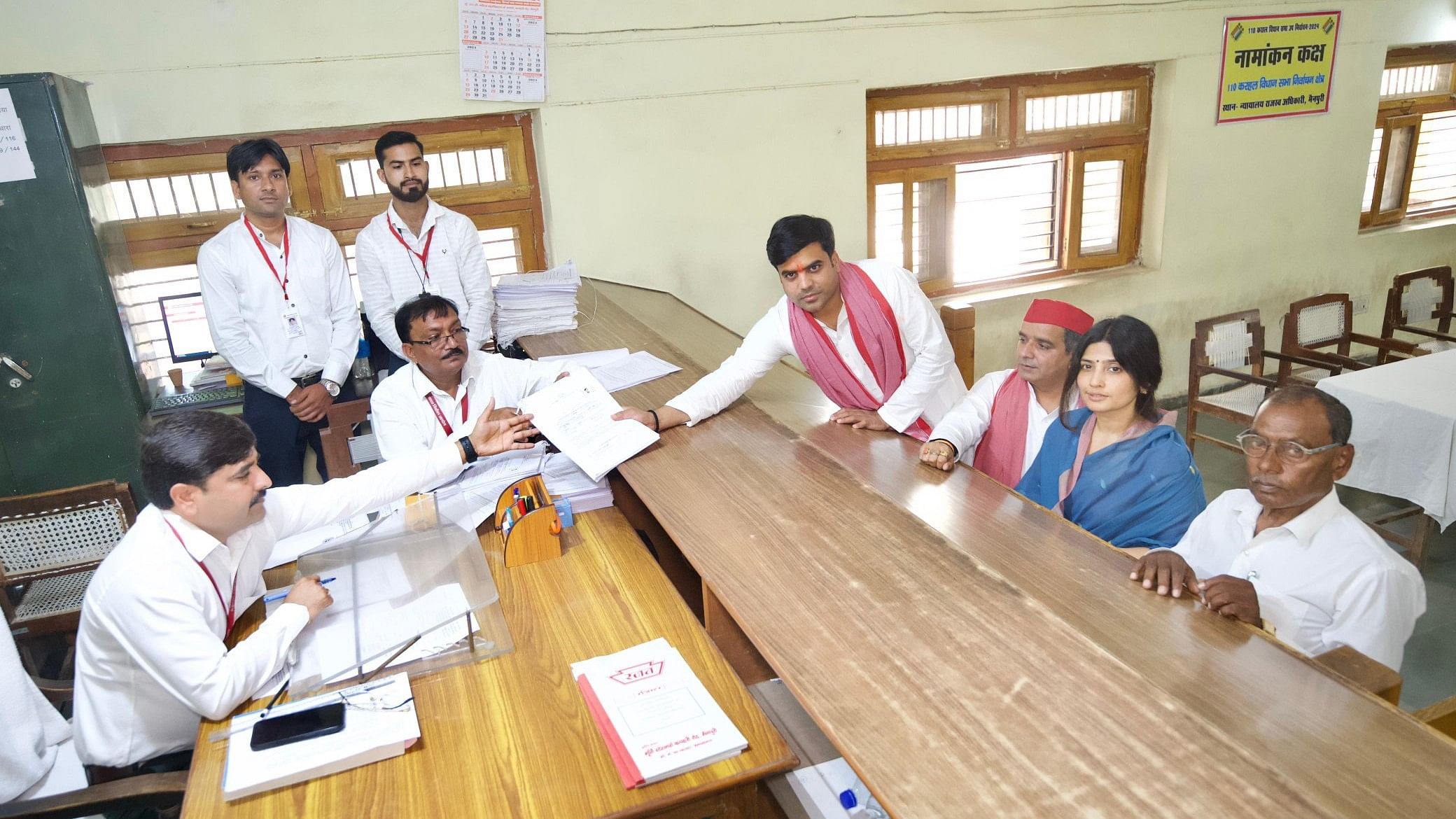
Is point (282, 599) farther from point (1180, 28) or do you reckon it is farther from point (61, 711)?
point (1180, 28)

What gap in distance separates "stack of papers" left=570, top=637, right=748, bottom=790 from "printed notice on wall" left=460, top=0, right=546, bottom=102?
280 cm

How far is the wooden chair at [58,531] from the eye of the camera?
243cm

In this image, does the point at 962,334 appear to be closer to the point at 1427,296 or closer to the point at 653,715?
the point at 653,715

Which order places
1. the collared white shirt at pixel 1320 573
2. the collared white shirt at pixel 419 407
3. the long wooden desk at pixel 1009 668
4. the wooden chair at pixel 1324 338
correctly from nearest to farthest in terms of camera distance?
the long wooden desk at pixel 1009 668, the collared white shirt at pixel 1320 573, the collared white shirt at pixel 419 407, the wooden chair at pixel 1324 338

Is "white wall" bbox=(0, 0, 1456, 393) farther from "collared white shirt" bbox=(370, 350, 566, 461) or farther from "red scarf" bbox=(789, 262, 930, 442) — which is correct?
"red scarf" bbox=(789, 262, 930, 442)

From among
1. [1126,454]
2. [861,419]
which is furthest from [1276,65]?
[861,419]

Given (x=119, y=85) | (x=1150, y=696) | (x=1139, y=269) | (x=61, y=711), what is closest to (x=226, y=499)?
(x=61, y=711)

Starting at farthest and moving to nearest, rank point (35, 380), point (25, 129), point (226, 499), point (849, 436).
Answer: point (35, 380), point (25, 129), point (849, 436), point (226, 499)

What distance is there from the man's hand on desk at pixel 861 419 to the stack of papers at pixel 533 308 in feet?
4.87

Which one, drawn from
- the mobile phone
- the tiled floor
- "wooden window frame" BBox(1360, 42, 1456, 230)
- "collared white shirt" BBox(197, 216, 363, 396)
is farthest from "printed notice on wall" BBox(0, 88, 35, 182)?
"wooden window frame" BBox(1360, 42, 1456, 230)

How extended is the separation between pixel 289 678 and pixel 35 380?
2.33 m

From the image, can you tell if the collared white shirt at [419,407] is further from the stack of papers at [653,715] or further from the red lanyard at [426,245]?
the stack of papers at [653,715]

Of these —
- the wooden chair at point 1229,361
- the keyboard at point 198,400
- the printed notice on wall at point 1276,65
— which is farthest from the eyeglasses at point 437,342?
the printed notice on wall at point 1276,65

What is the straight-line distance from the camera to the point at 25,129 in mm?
2953
